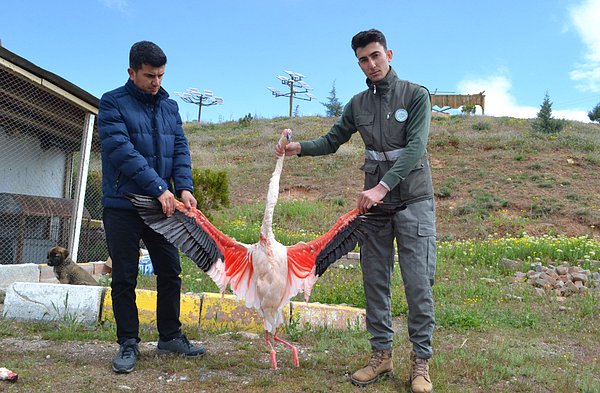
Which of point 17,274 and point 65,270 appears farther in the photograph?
point 17,274

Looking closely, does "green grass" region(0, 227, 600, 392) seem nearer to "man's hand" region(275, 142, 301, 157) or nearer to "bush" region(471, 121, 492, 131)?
"man's hand" region(275, 142, 301, 157)

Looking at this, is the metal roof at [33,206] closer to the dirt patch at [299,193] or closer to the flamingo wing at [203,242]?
the flamingo wing at [203,242]

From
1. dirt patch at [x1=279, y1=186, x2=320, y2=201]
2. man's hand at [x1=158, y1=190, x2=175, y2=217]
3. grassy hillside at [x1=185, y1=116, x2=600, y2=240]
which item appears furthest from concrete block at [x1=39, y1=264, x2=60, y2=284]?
dirt patch at [x1=279, y1=186, x2=320, y2=201]

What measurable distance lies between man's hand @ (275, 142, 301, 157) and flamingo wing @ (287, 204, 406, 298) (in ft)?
2.40

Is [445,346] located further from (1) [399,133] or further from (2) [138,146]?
(2) [138,146]

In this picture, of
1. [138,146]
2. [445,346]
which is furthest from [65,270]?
[445,346]

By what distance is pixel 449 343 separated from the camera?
511cm

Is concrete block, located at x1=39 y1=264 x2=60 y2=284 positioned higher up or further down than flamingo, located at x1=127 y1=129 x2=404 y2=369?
further down

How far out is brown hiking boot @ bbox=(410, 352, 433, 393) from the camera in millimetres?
3656

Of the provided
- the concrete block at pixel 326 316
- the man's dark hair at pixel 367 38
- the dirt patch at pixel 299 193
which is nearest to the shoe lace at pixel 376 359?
the concrete block at pixel 326 316

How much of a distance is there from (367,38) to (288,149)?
3.63ft

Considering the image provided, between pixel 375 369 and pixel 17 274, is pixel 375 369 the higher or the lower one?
the lower one

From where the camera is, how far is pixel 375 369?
12.9 feet

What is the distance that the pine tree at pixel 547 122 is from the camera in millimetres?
29203
